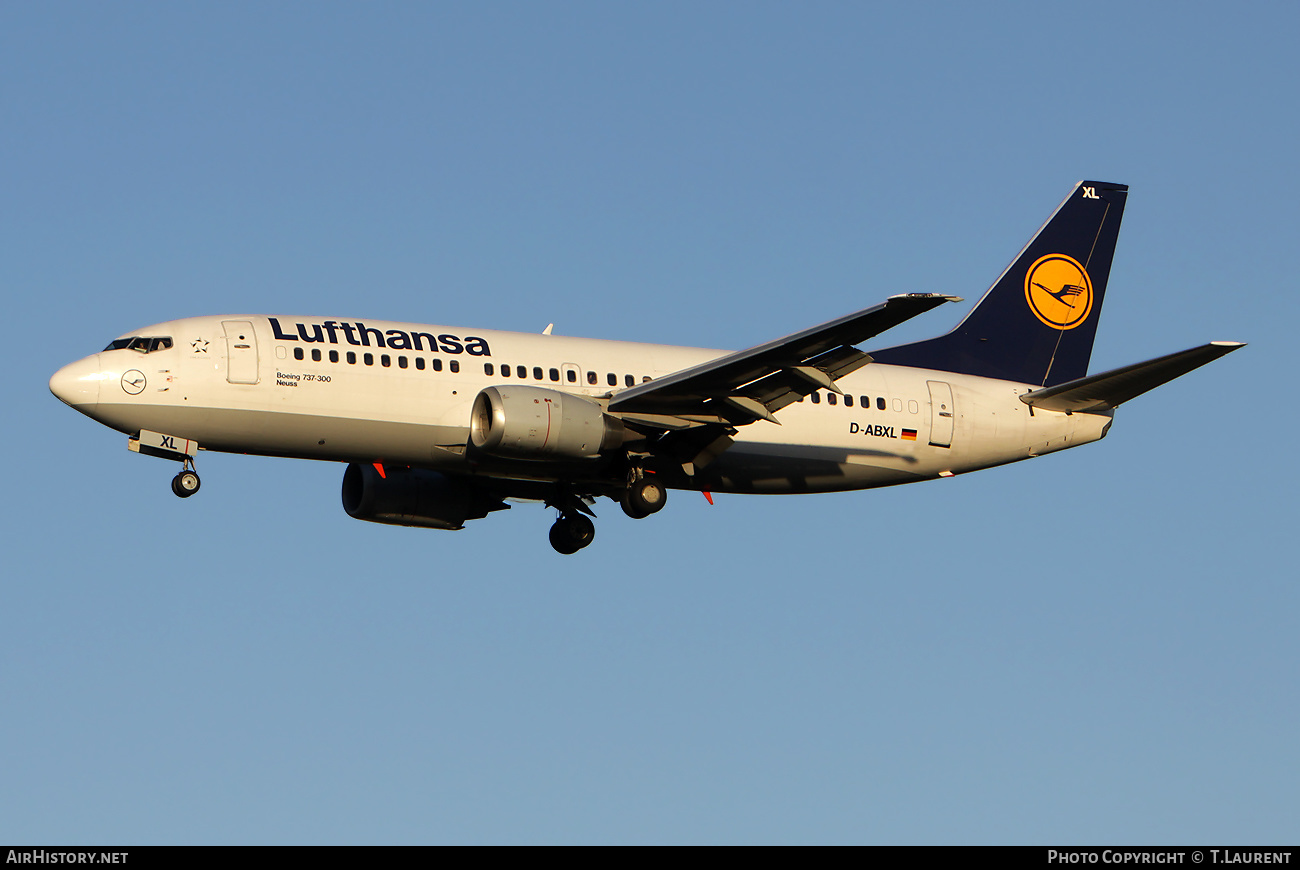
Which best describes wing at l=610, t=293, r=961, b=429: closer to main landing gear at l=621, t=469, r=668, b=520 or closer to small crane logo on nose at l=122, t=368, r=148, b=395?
main landing gear at l=621, t=469, r=668, b=520

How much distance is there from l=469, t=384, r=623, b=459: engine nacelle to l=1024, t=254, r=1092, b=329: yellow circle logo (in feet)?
48.0

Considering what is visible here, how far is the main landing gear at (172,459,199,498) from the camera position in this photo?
111ft

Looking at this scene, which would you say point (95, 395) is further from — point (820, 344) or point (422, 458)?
point (820, 344)

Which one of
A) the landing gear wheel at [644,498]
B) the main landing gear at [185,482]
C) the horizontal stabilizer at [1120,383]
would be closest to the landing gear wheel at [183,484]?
the main landing gear at [185,482]

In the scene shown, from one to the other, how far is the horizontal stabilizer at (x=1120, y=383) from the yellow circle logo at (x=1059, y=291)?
8.63 ft

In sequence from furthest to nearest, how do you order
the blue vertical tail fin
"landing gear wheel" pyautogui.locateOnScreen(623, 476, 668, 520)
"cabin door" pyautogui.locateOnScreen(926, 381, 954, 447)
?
the blue vertical tail fin → "cabin door" pyautogui.locateOnScreen(926, 381, 954, 447) → "landing gear wheel" pyautogui.locateOnScreen(623, 476, 668, 520)

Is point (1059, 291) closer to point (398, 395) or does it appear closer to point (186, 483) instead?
point (398, 395)

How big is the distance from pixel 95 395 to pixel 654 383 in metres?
11.7

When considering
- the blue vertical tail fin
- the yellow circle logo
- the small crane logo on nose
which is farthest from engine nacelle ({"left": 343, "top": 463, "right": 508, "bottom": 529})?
the yellow circle logo

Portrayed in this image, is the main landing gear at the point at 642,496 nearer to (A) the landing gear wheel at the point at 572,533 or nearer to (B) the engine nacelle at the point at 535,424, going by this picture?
(B) the engine nacelle at the point at 535,424

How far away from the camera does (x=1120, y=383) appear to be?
125 feet

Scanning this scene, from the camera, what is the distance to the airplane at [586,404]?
3341 centimetres

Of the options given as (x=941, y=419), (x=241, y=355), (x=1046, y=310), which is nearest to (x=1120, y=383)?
(x=941, y=419)
